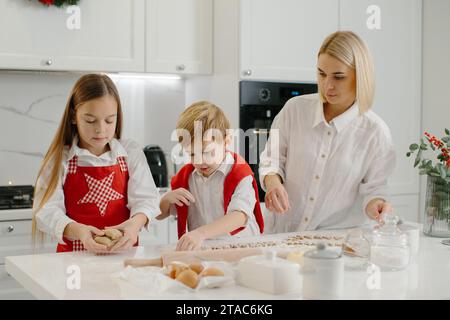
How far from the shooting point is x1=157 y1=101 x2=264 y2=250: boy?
5.68ft

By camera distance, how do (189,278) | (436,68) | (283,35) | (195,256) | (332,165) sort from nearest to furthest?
(189,278) < (195,256) < (332,165) < (283,35) < (436,68)

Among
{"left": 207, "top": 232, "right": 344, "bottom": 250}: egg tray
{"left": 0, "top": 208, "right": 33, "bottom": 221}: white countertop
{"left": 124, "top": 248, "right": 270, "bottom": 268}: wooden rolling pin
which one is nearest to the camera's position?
{"left": 124, "top": 248, "right": 270, "bottom": 268}: wooden rolling pin

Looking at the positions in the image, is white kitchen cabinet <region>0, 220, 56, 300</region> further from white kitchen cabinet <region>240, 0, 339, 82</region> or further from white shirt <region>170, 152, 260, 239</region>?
white kitchen cabinet <region>240, 0, 339, 82</region>

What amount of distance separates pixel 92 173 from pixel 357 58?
862mm

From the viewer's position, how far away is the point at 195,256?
4.50 feet

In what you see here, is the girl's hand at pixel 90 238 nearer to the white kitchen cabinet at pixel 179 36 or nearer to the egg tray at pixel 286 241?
the egg tray at pixel 286 241

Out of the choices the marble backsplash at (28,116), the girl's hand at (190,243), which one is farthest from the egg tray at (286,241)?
the marble backsplash at (28,116)

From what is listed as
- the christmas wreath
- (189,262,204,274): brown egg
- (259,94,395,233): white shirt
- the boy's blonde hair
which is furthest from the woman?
the christmas wreath

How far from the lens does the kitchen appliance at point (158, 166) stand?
310cm

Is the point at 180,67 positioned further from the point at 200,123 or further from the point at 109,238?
the point at 109,238

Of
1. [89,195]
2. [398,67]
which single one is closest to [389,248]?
[89,195]

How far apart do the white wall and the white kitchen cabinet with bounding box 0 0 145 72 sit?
165 cm

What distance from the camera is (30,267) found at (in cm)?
138

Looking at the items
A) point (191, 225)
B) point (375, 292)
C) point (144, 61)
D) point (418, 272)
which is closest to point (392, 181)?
point (144, 61)
